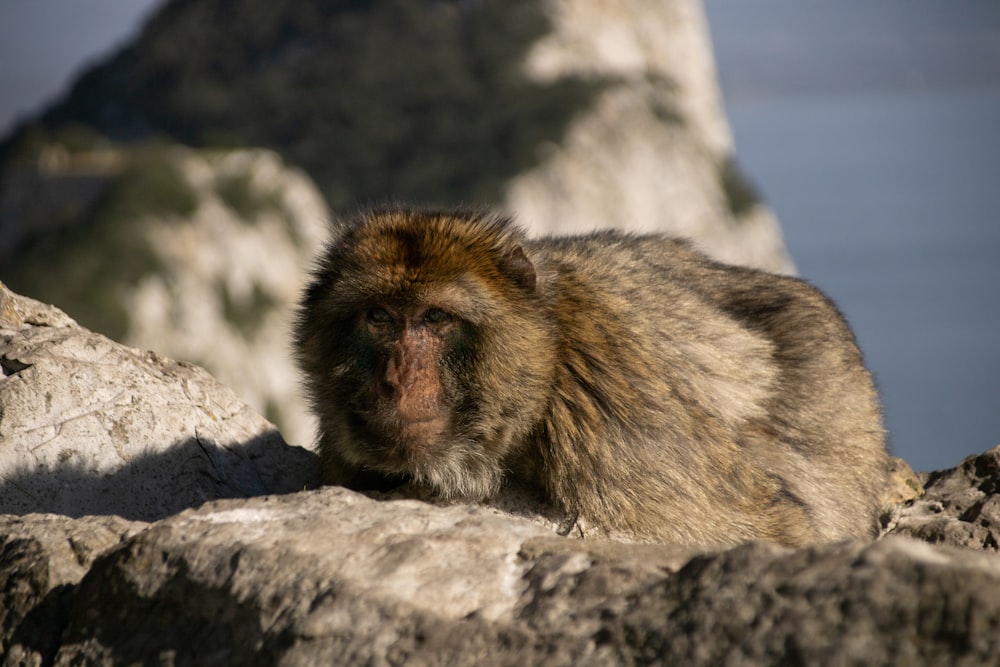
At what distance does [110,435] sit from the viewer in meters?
4.18

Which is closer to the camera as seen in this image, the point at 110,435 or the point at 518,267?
the point at 518,267

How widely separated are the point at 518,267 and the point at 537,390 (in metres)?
Result: 0.38

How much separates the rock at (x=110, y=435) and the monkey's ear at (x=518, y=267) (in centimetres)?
112

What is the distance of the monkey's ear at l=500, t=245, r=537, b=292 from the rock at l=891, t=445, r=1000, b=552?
5.24ft

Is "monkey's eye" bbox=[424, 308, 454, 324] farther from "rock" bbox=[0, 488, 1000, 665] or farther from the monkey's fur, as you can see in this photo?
"rock" bbox=[0, 488, 1000, 665]

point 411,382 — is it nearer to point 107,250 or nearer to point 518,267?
point 518,267

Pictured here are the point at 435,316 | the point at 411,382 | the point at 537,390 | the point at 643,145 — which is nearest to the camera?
the point at 411,382

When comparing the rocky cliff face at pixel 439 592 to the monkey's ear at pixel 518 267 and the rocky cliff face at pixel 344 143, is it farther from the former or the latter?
the rocky cliff face at pixel 344 143

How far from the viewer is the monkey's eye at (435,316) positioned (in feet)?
11.5

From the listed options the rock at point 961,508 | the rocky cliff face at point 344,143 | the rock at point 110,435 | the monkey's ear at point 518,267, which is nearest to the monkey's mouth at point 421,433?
the monkey's ear at point 518,267

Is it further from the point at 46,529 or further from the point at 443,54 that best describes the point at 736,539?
the point at 443,54

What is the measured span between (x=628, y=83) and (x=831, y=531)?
201 ft

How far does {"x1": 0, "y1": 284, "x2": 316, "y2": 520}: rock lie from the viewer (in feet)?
13.3

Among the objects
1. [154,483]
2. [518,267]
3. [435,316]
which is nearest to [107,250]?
[154,483]
